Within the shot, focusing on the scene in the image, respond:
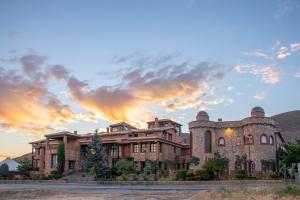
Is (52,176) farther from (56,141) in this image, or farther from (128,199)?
(128,199)

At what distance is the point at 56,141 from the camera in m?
65.5

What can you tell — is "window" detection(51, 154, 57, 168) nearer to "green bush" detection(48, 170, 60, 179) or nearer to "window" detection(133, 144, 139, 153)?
"green bush" detection(48, 170, 60, 179)

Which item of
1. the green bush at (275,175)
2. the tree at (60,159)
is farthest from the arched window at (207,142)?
the tree at (60,159)

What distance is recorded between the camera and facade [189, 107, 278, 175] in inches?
1980

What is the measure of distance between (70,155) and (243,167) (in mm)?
27195

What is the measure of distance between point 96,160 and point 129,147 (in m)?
8.10

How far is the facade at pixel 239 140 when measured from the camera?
1980 inches

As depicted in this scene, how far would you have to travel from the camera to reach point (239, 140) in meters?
53.0

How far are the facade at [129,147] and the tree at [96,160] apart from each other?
582cm

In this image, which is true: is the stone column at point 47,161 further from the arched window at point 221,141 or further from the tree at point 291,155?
the tree at point 291,155

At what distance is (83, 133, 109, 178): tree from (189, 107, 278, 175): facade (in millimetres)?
12498

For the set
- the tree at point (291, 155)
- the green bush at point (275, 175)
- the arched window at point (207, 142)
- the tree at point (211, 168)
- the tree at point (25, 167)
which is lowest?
the tree at point (25, 167)

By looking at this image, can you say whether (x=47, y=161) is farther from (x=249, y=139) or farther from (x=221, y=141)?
(x=249, y=139)

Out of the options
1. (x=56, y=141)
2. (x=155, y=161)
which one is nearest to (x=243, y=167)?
(x=155, y=161)
